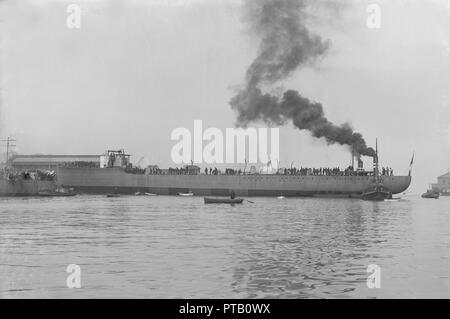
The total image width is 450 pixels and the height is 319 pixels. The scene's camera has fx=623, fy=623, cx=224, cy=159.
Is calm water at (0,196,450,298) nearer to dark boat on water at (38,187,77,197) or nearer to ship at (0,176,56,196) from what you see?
ship at (0,176,56,196)

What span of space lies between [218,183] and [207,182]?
218 cm

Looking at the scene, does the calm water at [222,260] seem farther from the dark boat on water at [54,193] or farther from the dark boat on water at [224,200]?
the dark boat on water at [54,193]

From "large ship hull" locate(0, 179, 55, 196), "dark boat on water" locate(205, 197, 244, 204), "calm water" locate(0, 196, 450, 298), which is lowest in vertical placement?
"calm water" locate(0, 196, 450, 298)

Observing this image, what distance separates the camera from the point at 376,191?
98.1 meters

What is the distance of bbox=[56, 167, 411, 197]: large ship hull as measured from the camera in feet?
359

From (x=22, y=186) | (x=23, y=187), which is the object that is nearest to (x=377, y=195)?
(x=23, y=187)

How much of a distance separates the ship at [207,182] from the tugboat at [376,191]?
7.85 ft

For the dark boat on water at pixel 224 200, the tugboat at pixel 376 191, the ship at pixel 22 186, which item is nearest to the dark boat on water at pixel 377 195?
the tugboat at pixel 376 191

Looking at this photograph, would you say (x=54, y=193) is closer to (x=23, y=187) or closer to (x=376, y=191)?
(x=23, y=187)

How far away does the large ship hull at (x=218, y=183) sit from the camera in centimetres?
10944

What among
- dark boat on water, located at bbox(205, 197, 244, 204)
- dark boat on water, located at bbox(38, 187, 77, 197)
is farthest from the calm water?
dark boat on water, located at bbox(38, 187, 77, 197)

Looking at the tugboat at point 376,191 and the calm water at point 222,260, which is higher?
the tugboat at point 376,191

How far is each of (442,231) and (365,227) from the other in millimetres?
4545
